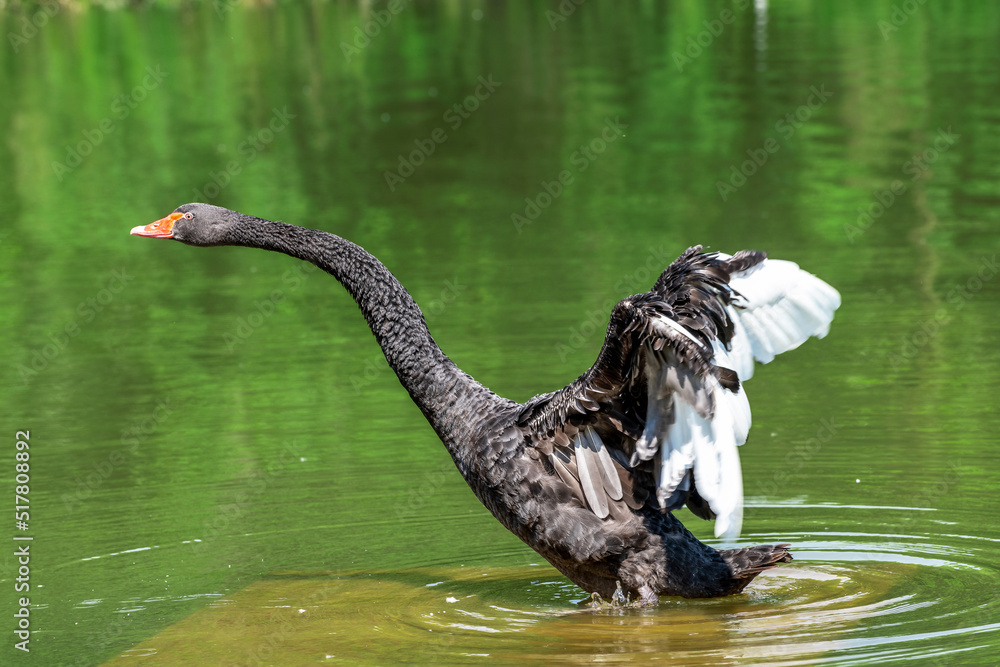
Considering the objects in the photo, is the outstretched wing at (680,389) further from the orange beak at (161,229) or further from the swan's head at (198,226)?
the orange beak at (161,229)

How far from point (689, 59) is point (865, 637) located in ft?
87.4

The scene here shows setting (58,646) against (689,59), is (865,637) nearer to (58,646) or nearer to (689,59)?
(58,646)

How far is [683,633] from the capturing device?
5.82m

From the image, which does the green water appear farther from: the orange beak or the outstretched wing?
the orange beak

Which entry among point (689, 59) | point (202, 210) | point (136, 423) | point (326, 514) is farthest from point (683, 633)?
point (689, 59)

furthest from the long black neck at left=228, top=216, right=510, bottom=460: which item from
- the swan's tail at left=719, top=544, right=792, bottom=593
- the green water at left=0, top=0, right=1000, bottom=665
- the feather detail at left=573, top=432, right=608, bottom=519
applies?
the swan's tail at left=719, top=544, right=792, bottom=593

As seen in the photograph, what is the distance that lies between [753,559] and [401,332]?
1836 millimetres

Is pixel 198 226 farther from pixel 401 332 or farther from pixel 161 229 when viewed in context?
pixel 401 332

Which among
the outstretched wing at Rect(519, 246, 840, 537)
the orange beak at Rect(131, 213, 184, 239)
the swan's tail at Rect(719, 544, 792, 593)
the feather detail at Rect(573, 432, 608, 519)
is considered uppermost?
the orange beak at Rect(131, 213, 184, 239)

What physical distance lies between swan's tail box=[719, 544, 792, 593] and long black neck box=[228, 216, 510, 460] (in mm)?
1175

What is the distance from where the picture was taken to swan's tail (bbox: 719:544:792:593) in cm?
599

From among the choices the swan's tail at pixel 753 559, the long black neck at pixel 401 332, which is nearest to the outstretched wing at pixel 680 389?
the swan's tail at pixel 753 559

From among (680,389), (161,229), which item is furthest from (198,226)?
(680,389)

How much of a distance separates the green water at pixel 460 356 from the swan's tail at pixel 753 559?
170 millimetres
